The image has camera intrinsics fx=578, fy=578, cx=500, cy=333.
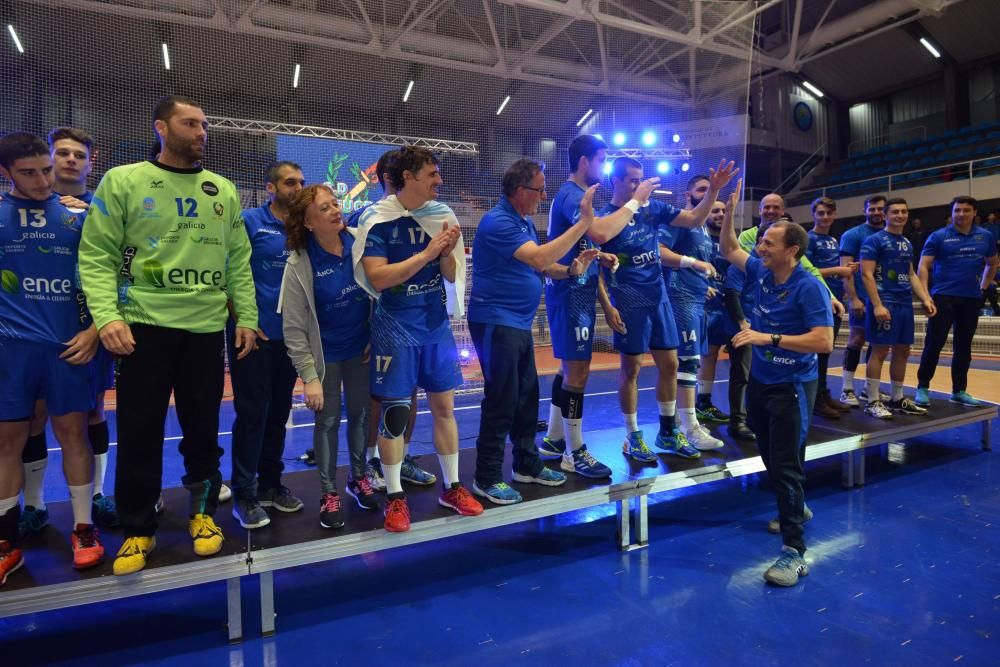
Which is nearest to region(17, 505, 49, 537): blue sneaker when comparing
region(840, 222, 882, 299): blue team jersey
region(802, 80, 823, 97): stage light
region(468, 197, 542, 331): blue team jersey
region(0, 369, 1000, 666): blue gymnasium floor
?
region(0, 369, 1000, 666): blue gymnasium floor

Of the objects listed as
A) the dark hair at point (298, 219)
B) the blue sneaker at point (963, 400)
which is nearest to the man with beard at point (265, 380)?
the dark hair at point (298, 219)

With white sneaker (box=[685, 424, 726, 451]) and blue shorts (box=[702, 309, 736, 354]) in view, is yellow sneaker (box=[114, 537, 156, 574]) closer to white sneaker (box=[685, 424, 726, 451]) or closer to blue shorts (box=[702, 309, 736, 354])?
white sneaker (box=[685, 424, 726, 451])

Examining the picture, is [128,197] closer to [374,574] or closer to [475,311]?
[475,311]

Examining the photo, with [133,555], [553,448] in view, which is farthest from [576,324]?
[133,555]

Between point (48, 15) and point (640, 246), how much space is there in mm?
9884

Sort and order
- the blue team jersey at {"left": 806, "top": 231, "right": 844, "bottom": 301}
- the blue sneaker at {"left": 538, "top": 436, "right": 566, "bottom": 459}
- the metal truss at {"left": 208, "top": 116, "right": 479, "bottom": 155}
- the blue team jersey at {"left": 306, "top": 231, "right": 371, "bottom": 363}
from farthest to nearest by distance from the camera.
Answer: the metal truss at {"left": 208, "top": 116, "right": 479, "bottom": 155}
the blue team jersey at {"left": 806, "top": 231, "right": 844, "bottom": 301}
the blue sneaker at {"left": 538, "top": 436, "right": 566, "bottom": 459}
the blue team jersey at {"left": 306, "top": 231, "right": 371, "bottom": 363}

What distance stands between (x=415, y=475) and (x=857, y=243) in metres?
4.29

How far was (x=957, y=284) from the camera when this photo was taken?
16.6 feet

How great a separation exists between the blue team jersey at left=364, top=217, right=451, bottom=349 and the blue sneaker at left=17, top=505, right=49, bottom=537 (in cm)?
163

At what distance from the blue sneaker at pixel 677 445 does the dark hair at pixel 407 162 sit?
2157 mm

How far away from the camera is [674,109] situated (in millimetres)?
8625

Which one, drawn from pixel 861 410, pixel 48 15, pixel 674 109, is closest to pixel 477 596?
pixel 861 410

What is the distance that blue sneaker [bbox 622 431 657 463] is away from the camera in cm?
330

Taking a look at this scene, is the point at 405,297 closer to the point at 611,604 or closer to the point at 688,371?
the point at 611,604
